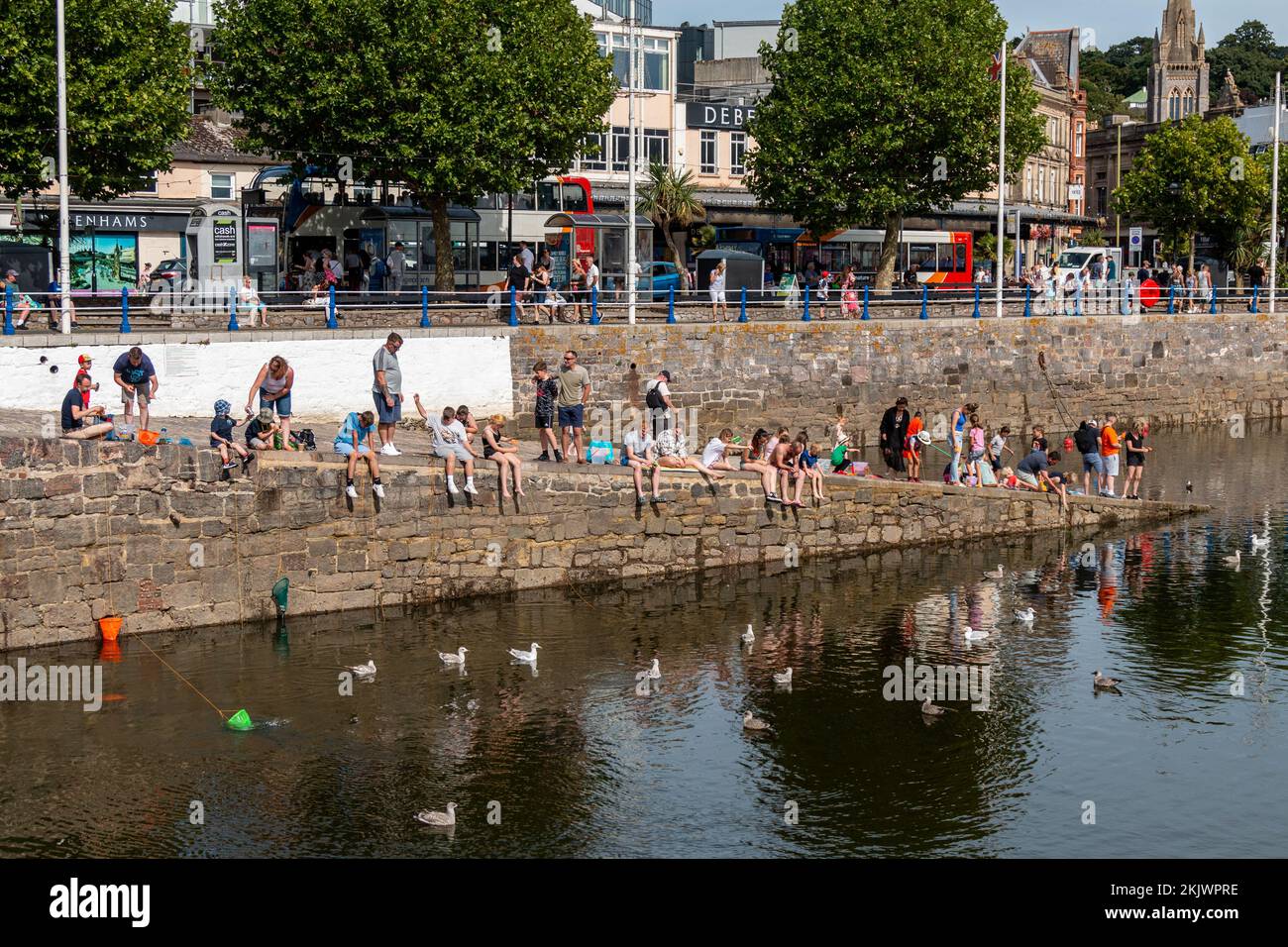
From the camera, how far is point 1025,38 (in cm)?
9625

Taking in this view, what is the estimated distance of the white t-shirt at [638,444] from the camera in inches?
976

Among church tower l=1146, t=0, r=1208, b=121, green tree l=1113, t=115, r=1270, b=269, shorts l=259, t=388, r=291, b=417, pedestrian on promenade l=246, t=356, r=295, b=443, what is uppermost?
church tower l=1146, t=0, r=1208, b=121

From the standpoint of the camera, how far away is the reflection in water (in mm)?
15656

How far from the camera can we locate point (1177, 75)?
116 metres

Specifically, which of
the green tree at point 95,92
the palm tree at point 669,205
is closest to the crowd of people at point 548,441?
the green tree at point 95,92

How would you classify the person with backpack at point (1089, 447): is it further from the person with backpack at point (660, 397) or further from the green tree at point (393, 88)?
the green tree at point (393, 88)

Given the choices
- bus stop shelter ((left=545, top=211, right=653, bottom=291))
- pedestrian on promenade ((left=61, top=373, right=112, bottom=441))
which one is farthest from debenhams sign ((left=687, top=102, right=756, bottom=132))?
pedestrian on promenade ((left=61, top=373, right=112, bottom=441))

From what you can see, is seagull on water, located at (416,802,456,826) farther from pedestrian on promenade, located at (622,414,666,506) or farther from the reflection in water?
pedestrian on promenade, located at (622,414,666,506)

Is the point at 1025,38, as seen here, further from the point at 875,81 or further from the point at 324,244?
the point at 324,244

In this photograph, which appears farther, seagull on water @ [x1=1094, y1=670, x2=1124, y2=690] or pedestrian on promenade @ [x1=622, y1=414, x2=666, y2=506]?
pedestrian on promenade @ [x1=622, y1=414, x2=666, y2=506]

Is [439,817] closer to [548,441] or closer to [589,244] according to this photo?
[548,441]


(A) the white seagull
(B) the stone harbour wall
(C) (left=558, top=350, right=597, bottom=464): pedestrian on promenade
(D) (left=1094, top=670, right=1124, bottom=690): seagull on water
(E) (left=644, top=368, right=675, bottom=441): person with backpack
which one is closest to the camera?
(D) (left=1094, top=670, right=1124, bottom=690): seagull on water

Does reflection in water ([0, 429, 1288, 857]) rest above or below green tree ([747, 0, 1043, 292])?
below

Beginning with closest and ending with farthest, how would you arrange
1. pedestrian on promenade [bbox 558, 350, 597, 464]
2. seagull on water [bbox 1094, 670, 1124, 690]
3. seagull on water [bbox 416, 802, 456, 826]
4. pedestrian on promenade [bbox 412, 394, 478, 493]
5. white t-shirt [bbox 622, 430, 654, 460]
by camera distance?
seagull on water [bbox 416, 802, 456, 826] → seagull on water [bbox 1094, 670, 1124, 690] → pedestrian on promenade [bbox 412, 394, 478, 493] → white t-shirt [bbox 622, 430, 654, 460] → pedestrian on promenade [bbox 558, 350, 597, 464]
